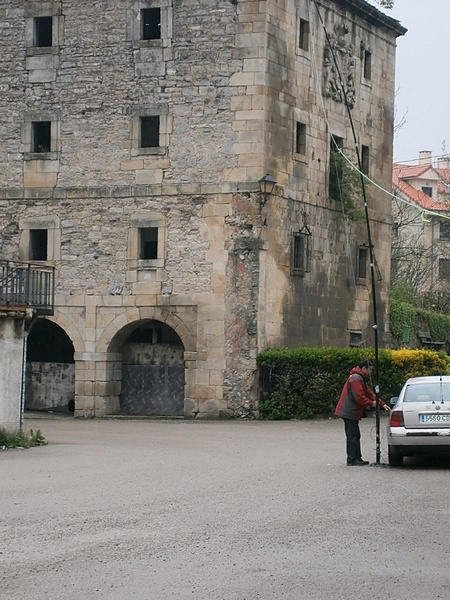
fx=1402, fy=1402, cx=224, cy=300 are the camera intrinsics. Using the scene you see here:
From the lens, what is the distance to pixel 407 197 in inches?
3465

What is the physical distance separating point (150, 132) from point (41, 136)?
3.27 m

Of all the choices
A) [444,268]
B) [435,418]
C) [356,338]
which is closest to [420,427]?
[435,418]

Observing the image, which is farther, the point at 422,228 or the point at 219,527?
the point at 422,228

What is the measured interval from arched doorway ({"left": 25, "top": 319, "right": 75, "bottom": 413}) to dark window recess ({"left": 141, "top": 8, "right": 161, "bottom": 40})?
836 centimetres

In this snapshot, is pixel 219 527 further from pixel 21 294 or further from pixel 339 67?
pixel 339 67

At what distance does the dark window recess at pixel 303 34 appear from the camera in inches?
1530

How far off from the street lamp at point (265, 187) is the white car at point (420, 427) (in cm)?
1551

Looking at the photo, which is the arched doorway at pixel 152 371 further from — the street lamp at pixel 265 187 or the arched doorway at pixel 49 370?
the street lamp at pixel 265 187

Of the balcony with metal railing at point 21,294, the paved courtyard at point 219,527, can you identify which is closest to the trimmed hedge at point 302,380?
the balcony with metal railing at point 21,294

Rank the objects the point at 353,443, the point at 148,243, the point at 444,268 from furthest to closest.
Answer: the point at 444,268, the point at 148,243, the point at 353,443

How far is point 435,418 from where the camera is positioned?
827 inches

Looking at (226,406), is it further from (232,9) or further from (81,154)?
(232,9)

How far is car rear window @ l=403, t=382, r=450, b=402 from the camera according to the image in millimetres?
21406

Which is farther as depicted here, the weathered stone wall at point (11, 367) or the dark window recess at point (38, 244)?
the dark window recess at point (38, 244)
